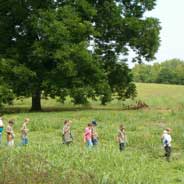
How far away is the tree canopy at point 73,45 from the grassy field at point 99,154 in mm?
4184

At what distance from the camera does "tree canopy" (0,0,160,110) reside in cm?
4438

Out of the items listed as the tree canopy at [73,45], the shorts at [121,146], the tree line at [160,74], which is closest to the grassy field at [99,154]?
the shorts at [121,146]

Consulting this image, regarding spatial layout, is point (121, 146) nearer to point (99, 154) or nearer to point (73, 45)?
point (99, 154)

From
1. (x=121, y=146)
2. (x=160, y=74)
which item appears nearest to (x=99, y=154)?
(x=121, y=146)

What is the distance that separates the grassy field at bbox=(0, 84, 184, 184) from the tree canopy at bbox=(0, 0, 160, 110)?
4.18m

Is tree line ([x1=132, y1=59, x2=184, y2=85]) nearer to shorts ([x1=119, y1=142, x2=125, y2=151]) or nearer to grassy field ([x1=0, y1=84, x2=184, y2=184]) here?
grassy field ([x1=0, y1=84, x2=184, y2=184])

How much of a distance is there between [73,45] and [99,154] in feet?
75.7

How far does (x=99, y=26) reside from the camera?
162 ft

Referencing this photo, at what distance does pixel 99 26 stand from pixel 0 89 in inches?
429

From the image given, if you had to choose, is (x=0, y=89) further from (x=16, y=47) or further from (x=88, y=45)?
(x=88, y=45)

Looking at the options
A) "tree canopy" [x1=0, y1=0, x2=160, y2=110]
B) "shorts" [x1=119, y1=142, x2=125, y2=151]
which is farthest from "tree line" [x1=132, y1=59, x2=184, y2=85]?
"shorts" [x1=119, y1=142, x2=125, y2=151]

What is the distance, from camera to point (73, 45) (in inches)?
1764

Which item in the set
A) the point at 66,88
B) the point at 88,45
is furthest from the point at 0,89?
the point at 88,45

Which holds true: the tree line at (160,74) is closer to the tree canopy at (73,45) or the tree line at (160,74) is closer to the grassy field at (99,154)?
the tree canopy at (73,45)
